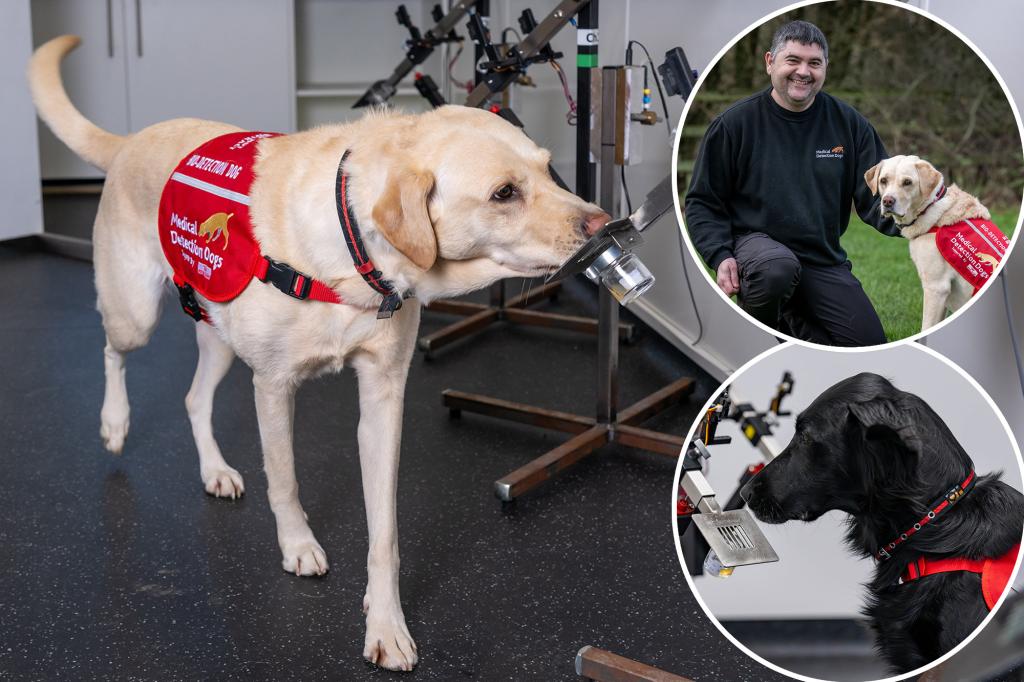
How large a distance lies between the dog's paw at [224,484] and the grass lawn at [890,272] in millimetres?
1664

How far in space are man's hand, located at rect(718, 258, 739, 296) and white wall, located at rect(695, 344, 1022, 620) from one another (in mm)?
101

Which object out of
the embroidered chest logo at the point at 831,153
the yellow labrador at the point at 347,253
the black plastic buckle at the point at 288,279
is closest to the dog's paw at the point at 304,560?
the yellow labrador at the point at 347,253

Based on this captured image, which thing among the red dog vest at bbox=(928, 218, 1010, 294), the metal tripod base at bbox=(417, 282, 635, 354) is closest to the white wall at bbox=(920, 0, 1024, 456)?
the red dog vest at bbox=(928, 218, 1010, 294)

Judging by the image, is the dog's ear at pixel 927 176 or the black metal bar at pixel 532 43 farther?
the black metal bar at pixel 532 43

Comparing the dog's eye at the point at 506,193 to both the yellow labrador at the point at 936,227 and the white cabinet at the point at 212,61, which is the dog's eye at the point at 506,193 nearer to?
the yellow labrador at the point at 936,227

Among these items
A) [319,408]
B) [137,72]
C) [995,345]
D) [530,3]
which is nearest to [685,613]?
[995,345]

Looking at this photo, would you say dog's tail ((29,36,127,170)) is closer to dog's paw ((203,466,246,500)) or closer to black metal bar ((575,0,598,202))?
dog's paw ((203,466,246,500))

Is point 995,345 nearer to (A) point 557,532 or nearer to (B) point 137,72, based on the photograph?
(A) point 557,532

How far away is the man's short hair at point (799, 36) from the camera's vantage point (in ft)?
3.98

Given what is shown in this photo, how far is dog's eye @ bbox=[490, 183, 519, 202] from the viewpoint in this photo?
1.54m

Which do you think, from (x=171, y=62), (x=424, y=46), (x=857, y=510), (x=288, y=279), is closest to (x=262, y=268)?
(x=288, y=279)

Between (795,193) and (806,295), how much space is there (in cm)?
13

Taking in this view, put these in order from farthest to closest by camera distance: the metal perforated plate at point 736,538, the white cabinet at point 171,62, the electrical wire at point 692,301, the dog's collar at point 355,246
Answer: the white cabinet at point 171,62 < the electrical wire at point 692,301 < the dog's collar at point 355,246 < the metal perforated plate at point 736,538

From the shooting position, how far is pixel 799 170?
1192 millimetres
